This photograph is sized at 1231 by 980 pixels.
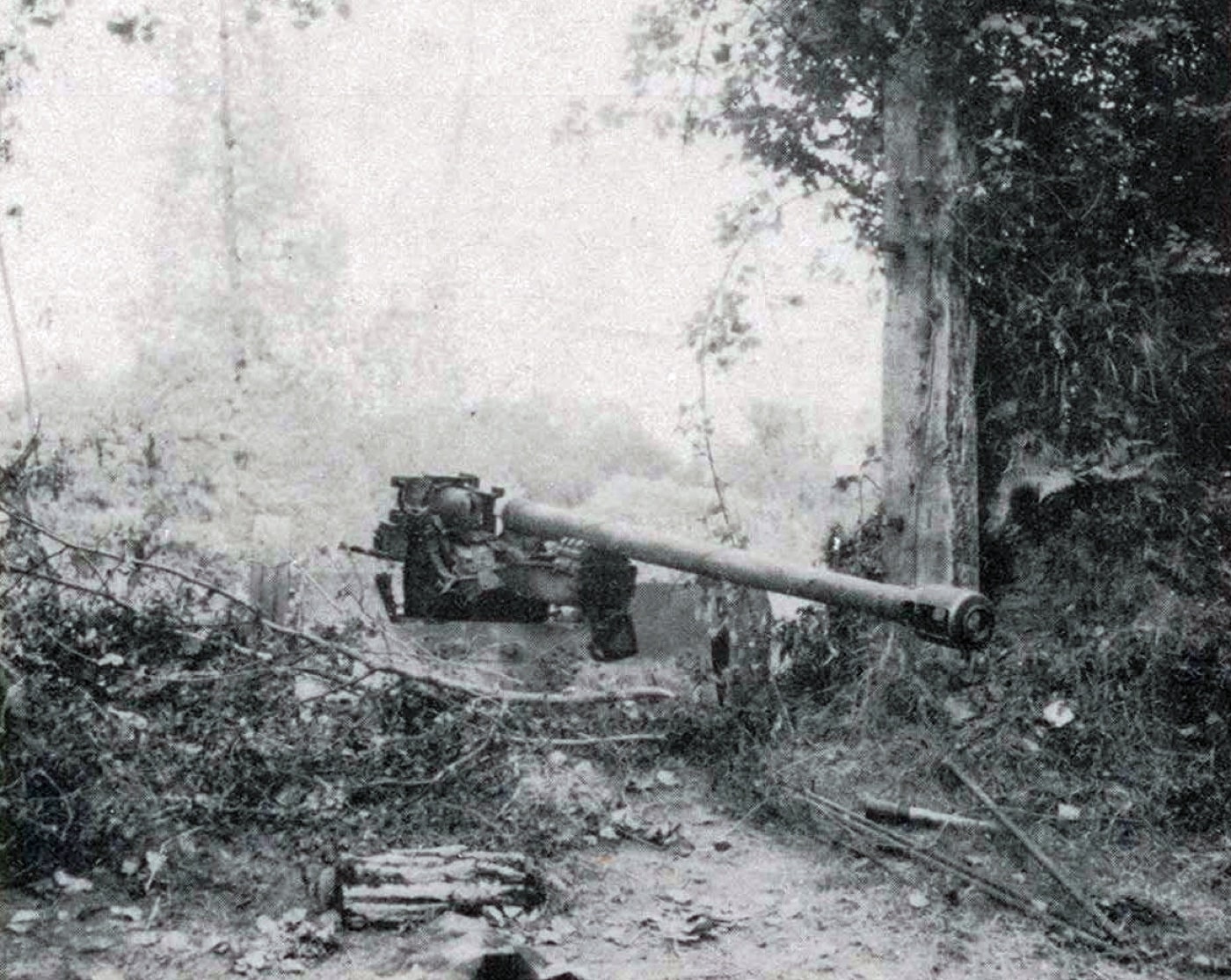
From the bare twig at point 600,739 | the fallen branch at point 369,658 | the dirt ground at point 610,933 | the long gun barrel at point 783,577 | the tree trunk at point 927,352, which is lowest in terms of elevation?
the dirt ground at point 610,933

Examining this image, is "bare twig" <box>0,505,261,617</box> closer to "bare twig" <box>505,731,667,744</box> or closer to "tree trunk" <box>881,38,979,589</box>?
"bare twig" <box>505,731,667,744</box>

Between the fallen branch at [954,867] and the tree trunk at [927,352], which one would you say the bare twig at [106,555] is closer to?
the fallen branch at [954,867]

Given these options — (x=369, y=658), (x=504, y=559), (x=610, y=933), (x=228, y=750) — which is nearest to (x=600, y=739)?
(x=369, y=658)

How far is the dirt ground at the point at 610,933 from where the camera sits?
3973 millimetres

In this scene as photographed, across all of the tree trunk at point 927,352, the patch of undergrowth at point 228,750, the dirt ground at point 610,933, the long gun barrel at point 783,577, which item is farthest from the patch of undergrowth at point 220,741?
the tree trunk at point 927,352

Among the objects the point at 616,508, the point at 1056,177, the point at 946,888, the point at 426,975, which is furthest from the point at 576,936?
the point at 616,508

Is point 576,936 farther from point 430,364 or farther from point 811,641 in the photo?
point 430,364

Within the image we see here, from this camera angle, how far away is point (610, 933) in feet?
14.5

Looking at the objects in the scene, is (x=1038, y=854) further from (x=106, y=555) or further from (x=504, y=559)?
(x=106, y=555)

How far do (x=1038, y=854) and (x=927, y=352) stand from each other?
3229 millimetres

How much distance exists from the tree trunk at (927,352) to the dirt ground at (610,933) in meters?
2.39

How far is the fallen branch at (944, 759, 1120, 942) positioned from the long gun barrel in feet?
3.57

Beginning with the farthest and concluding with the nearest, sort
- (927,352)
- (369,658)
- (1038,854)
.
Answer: (927,352)
(369,658)
(1038,854)

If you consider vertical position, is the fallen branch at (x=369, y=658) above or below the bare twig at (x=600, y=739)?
above
